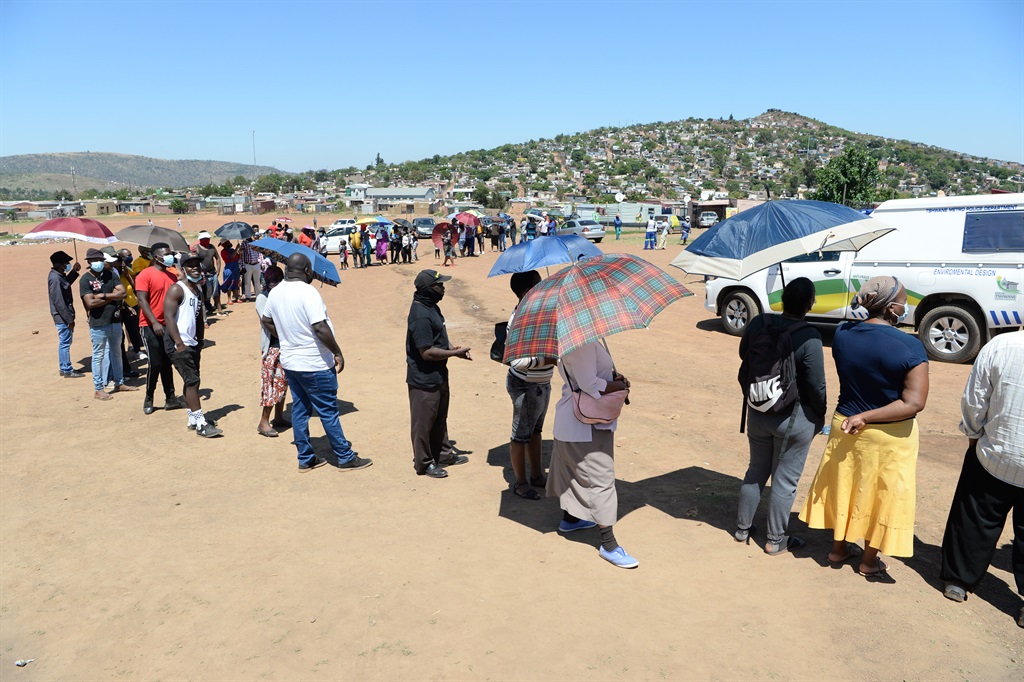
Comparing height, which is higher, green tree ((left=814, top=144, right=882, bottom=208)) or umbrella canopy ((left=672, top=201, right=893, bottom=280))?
green tree ((left=814, top=144, right=882, bottom=208))

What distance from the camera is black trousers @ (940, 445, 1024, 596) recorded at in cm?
388

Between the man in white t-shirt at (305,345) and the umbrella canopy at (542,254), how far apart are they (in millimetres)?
1602

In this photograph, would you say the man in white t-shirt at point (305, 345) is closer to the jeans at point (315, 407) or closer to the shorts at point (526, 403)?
the jeans at point (315, 407)

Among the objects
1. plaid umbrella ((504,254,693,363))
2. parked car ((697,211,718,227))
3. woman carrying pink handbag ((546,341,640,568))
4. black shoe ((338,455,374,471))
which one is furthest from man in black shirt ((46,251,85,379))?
parked car ((697,211,718,227))

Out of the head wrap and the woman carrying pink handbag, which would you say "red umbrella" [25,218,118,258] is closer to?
the woman carrying pink handbag

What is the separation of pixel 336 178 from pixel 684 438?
149m

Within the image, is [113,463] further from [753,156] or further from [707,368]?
[753,156]

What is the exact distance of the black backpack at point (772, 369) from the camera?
13.8 feet

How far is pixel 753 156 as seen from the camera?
15475 centimetres

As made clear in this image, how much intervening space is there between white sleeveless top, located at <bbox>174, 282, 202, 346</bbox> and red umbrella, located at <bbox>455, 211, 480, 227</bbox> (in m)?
21.2

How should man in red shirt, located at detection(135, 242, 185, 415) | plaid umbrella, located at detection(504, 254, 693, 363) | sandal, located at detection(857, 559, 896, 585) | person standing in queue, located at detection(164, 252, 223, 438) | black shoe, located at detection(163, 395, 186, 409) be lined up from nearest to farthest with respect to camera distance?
1. plaid umbrella, located at detection(504, 254, 693, 363)
2. sandal, located at detection(857, 559, 896, 585)
3. person standing in queue, located at detection(164, 252, 223, 438)
4. man in red shirt, located at detection(135, 242, 185, 415)
5. black shoe, located at detection(163, 395, 186, 409)

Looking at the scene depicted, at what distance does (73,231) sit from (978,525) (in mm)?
11429

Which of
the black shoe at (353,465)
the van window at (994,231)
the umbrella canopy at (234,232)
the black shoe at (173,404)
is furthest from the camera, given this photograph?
the umbrella canopy at (234,232)

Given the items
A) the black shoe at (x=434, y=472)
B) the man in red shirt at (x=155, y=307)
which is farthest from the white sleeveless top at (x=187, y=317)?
the black shoe at (x=434, y=472)
